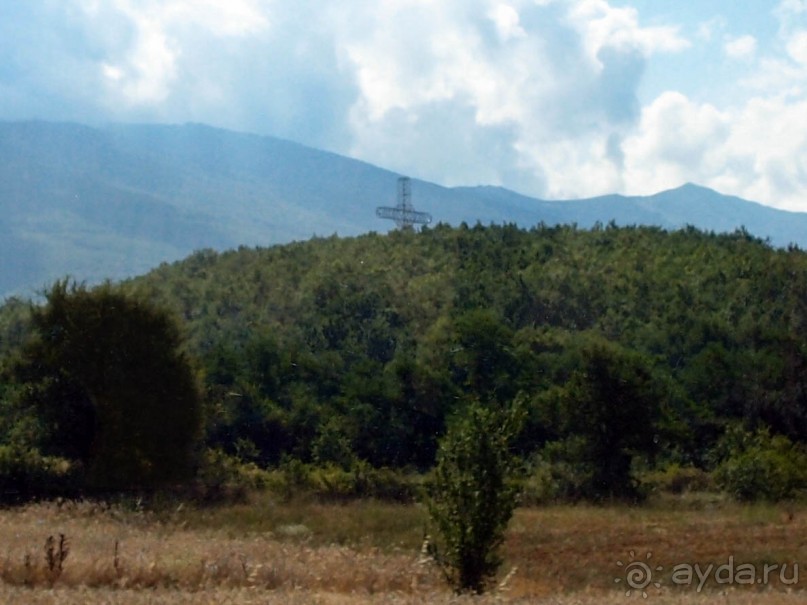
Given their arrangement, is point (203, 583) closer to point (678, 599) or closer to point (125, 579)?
point (125, 579)

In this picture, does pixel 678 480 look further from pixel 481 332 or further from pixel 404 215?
pixel 404 215

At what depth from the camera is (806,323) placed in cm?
4541

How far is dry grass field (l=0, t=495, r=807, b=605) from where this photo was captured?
33.5 feet

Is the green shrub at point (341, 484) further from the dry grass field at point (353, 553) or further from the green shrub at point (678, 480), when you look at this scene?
the green shrub at point (678, 480)

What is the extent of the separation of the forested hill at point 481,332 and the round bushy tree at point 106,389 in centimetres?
199

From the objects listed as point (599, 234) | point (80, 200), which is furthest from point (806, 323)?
point (80, 200)

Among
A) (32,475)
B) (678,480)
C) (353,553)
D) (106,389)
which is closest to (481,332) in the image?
(678,480)

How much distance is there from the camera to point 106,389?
2430cm

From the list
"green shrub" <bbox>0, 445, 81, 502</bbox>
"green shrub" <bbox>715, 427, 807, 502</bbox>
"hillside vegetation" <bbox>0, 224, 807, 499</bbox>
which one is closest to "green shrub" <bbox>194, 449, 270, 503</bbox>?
"hillside vegetation" <bbox>0, 224, 807, 499</bbox>

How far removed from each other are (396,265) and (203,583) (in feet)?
159

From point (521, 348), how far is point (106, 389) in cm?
1934

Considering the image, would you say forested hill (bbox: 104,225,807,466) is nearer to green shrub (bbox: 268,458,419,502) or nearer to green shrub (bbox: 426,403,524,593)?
green shrub (bbox: 268,458,419,502)

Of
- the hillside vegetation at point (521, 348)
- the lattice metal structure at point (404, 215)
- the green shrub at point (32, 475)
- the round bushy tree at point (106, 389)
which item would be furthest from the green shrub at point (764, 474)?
the lattice metal structure at point (404, 215)

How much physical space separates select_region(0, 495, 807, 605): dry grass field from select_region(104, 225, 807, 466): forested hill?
23.7ft
